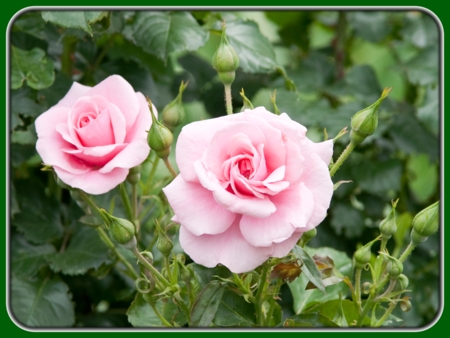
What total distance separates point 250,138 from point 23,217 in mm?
401

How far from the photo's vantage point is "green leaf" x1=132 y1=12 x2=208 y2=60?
0.70 m

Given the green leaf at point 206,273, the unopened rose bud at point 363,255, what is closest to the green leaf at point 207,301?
the green leaf at point 206,273

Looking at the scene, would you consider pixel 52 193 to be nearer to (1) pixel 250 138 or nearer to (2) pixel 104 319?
(2) pixel 104 319

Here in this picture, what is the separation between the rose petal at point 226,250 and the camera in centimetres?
47

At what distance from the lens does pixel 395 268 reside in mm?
507

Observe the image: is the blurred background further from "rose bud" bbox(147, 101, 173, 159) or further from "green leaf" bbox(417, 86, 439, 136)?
"rose bud" bbox(147, 101, 173, 159)

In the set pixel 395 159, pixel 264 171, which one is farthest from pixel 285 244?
pixel 395 159

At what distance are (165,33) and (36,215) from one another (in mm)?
266

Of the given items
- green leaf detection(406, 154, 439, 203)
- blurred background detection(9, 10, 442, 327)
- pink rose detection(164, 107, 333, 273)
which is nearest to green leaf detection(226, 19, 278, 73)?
blurred background detection(9, 10, 442, 327)

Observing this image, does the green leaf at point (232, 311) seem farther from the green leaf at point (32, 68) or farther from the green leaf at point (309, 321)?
the green leaf at point (32, 68)

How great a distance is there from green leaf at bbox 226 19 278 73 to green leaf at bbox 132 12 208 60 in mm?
42

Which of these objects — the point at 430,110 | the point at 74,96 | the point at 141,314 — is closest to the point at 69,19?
the point at 74,96

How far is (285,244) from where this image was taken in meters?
0.47

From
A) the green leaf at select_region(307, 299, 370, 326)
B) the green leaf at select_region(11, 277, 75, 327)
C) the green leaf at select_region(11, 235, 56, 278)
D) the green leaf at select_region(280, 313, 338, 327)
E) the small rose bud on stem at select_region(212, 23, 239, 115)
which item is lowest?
the green leaf at select_region(11, 277, 75, 327)
